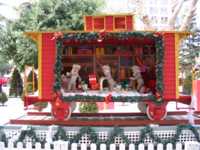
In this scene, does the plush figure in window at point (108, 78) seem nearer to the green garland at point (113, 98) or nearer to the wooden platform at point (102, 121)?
the wooden platform at point (102, 121)

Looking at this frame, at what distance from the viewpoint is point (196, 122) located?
36.6 ft

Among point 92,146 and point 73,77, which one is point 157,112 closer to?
point 73,77

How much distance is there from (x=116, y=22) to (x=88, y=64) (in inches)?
69.1

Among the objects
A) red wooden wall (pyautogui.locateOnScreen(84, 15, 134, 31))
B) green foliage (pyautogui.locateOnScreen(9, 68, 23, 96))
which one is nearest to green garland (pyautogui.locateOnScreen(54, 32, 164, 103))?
red wooden wall (pyautogui.locateOnScreen(84, 15, 134, 31))

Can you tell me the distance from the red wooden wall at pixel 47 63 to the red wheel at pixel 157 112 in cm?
246

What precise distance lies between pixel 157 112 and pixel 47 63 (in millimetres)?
2899

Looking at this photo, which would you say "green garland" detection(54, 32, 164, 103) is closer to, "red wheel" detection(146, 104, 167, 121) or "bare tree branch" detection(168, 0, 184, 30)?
"red wheel" detection(146, 104, 167, 121)

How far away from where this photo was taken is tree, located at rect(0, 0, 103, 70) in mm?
21984

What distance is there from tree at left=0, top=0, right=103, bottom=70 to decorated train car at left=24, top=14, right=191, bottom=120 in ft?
29.9

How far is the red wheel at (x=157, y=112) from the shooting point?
11.4 meters

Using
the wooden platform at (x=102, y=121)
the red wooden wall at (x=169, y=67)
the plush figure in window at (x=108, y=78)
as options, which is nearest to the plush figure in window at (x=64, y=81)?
the wooden platform at (x=102, y=121)

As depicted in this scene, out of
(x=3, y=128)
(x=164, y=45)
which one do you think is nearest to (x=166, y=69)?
(x=164, y=45)

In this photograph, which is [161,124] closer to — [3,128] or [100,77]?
[100,77]

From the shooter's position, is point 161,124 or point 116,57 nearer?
point 161,124
